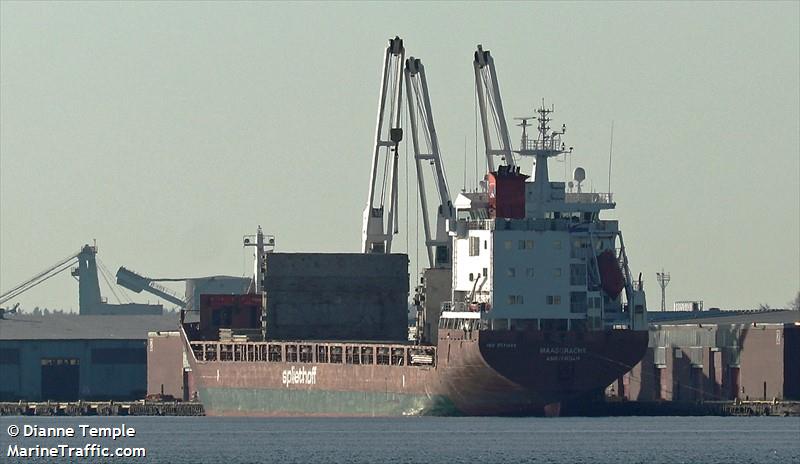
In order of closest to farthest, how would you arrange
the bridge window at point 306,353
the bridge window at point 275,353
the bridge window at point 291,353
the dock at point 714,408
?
A: the dock at point 714,408 < the bridge window at point 306,353 < the bridge window at point 291,353 < the bridge window at point 275,353

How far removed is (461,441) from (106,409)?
48779 millimetres

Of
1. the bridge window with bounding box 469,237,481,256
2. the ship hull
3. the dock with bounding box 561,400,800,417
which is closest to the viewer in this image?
the ship hull

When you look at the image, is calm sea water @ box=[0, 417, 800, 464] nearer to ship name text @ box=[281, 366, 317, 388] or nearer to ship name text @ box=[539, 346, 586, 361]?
ship name text @ box=[539, 346, 586, 361]

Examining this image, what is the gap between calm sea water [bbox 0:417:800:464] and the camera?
113188 mm

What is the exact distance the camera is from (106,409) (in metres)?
166

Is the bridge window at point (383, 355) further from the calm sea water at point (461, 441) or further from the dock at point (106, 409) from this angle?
the dock at point (106, 409)

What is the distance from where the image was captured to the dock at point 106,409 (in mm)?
165863

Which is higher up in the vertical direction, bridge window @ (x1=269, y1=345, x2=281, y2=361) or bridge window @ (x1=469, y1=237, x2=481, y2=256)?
bridge window @ (x1=469, y1=237, x2=481, y2=256)

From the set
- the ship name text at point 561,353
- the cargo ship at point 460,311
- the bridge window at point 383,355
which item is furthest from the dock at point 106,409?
the ship name text at point 561,353

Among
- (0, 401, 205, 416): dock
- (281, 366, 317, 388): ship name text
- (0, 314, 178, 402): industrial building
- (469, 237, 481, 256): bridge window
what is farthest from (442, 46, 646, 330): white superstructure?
(0, 314, 178, 402): industrial building

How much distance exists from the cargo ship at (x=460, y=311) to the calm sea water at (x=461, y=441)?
228cm

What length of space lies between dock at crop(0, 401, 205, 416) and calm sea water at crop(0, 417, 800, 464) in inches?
586

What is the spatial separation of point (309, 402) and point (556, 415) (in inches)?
838

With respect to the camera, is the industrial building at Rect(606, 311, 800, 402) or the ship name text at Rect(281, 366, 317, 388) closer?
the industrial building at Rect(606, 311, 800, 402)
